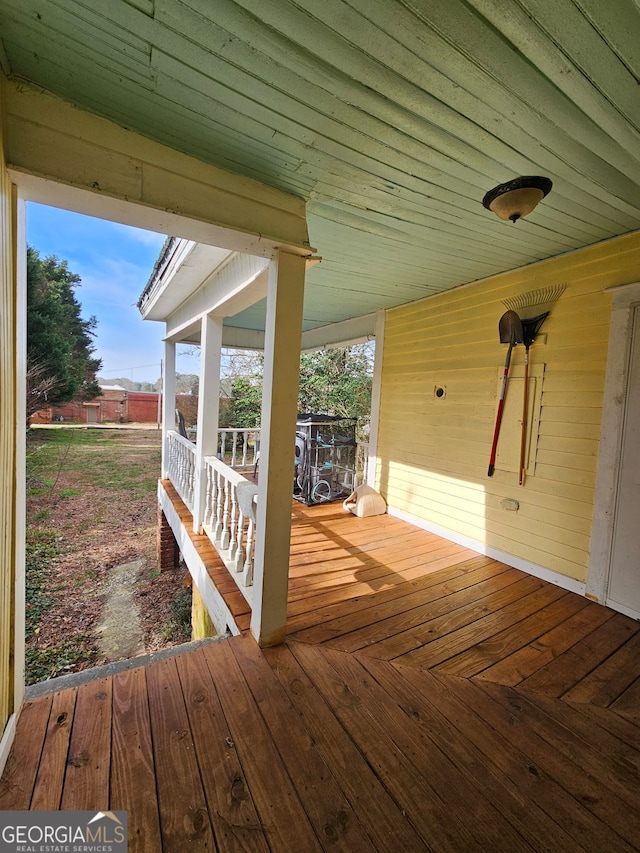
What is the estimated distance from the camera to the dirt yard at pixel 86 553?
3.81 metres

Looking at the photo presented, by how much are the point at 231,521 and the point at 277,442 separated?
1.26m

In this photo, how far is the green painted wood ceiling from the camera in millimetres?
943

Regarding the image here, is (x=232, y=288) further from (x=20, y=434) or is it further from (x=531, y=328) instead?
(x=531, y=328)

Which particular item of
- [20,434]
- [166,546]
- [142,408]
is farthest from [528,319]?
[142,408]

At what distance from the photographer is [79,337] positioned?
11.4 metres

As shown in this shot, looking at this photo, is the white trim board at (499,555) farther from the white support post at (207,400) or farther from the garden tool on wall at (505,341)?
the white support post at (207,400)

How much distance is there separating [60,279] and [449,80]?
42.2 ft

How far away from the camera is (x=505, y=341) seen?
290 cm

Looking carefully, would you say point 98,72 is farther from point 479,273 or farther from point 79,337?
point 79,337

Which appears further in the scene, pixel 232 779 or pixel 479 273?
pixel 479 273

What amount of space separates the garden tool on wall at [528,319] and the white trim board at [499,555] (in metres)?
0.69

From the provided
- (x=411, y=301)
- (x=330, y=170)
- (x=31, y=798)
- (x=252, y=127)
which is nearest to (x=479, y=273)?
(x=411, y=301)
